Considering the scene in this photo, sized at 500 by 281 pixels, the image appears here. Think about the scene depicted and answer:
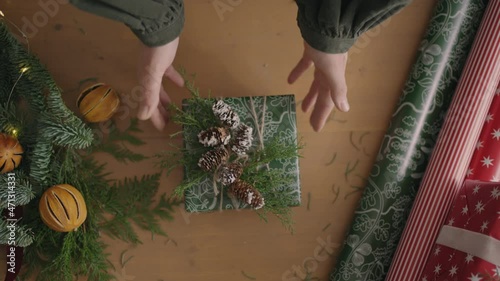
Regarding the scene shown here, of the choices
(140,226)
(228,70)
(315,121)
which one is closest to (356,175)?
(315,121)

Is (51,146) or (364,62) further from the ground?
(364,62)

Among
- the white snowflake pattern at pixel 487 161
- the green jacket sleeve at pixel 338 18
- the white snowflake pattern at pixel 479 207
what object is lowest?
the white snowflake pattern at pixel 479 207

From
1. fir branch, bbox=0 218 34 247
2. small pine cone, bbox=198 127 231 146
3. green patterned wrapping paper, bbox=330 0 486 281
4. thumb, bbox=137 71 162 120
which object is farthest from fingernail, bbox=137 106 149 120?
green patterned wrapping paper, bbox=330 0 486 281

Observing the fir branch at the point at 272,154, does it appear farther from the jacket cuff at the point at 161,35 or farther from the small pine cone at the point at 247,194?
the jacket cuff at the point at 161,35

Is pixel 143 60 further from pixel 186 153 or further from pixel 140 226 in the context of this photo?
pixel 140 226

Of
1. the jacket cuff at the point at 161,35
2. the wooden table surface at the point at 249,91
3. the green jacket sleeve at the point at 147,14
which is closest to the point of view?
the green jacket sleeve at the point at 147,14

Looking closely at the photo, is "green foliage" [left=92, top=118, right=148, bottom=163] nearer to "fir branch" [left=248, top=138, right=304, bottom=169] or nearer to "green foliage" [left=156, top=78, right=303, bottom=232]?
"green foliage" [left=156, top=78, right=303, bottom=232]

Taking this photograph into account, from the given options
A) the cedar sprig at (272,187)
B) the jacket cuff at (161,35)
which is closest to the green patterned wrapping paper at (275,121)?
the cedar sprig at (272,187)

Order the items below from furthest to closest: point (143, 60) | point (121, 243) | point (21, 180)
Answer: point (121, 243) < point (21, 180) < point (143, 60)
